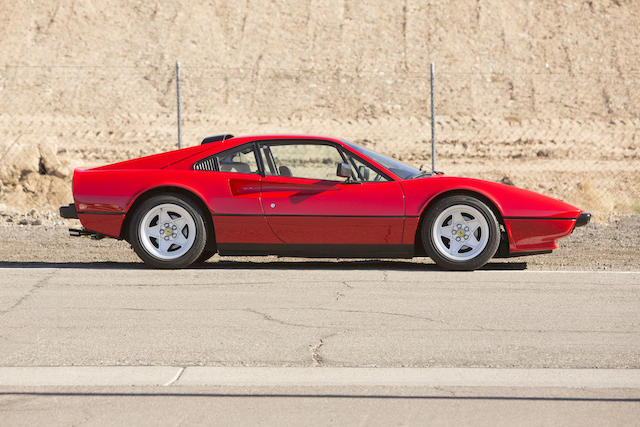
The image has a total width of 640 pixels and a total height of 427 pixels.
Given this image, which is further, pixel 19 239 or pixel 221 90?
pixel 221 90

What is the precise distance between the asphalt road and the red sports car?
27 cm

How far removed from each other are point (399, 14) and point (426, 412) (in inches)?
1362

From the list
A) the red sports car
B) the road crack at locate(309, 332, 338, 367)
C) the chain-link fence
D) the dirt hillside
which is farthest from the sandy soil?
the chain-link fence

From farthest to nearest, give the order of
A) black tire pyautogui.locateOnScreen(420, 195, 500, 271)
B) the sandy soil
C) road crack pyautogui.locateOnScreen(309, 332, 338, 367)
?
the sandy soil, black tire pyautogui.locateOnScreen(420, 195, 500, 271), road crack pyautogui.locateOnScreen(309, 332, 338, 367)

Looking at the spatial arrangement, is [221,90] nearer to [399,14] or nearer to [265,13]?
[265,13]

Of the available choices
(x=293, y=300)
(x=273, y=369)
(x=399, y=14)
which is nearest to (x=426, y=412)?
(x=273, y=369)

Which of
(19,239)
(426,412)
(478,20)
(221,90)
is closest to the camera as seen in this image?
(426,412)

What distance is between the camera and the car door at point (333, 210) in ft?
28.7

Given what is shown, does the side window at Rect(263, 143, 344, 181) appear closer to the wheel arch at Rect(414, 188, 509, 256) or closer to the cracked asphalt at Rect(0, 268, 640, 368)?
the wheel arch at Rect(414, 188, 509, 256)

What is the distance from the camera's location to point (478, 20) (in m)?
37.6

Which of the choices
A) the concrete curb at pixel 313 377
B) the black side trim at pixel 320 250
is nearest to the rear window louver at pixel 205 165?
the black side trim at pixel 320 250

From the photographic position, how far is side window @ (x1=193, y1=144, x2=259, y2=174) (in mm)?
9148

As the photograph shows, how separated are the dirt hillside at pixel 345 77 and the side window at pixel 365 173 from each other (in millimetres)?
17986

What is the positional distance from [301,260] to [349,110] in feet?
75.7
